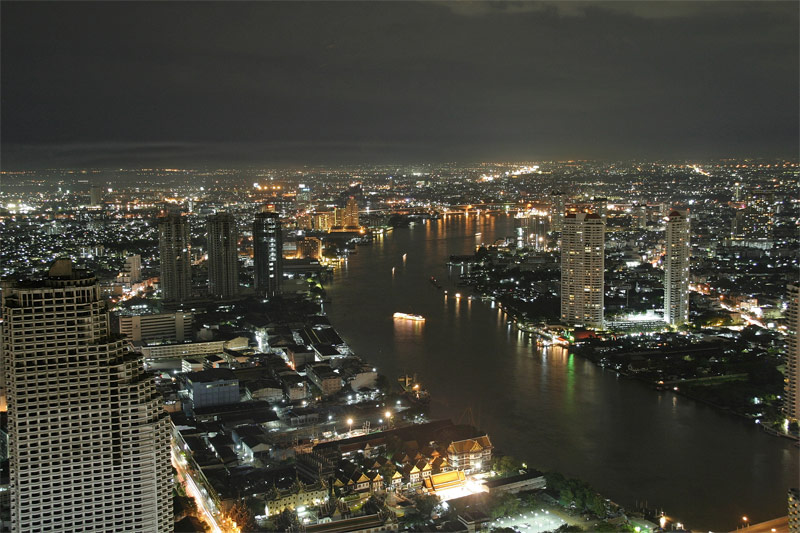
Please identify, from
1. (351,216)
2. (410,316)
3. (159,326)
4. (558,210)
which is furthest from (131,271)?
(558,210)

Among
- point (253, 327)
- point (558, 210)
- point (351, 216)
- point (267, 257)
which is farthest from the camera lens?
point (351, 216)

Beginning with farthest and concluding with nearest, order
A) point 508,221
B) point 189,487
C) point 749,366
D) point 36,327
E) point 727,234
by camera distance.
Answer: point 508,221
point 727,234
point 749,366
point 189,487
point 36,327

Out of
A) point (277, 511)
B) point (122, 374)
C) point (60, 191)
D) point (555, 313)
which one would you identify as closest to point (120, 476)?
point (122, 374)

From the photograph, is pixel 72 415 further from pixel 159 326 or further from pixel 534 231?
pixel 534 231

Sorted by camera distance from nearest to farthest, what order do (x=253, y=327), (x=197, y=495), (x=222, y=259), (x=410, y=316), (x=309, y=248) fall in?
(x=197, y=495) < (x=253, y=327) < (x=410, y=316) < (x=222, y=259) < (x=309, y=248)

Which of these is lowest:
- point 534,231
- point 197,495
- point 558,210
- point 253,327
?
point 197,495

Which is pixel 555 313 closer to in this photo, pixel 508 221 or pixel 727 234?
pixel 727 234

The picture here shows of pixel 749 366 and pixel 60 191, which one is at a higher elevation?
pixel 60 191
